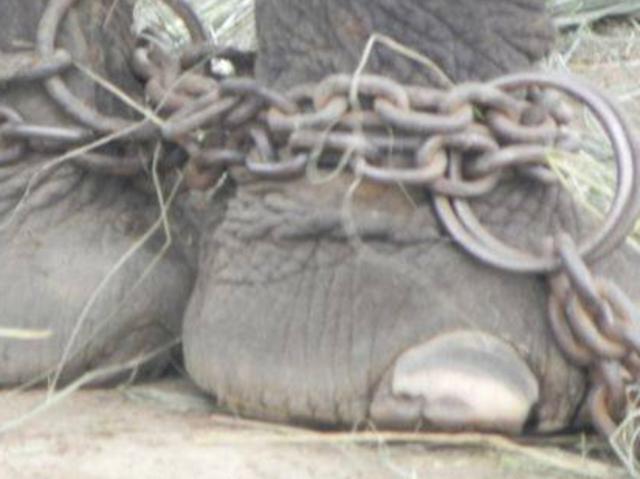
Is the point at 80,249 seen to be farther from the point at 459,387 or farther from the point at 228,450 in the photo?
the point at 459,387

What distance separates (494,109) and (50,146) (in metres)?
0.44

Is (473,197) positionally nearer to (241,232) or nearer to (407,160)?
(407,160)

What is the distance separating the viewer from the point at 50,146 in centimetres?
222

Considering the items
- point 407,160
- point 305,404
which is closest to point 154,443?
point 305,404

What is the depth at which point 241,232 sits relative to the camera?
207 cm

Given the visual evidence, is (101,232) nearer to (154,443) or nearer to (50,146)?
(50,146)

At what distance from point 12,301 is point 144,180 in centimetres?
Result: 19

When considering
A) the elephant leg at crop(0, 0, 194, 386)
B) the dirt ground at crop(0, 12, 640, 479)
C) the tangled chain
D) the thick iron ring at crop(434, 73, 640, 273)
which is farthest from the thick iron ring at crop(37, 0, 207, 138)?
the thick iron ring at crop(434, 73, 640, 273)

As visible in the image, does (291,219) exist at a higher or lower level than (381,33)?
lower

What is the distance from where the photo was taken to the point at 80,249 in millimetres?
2211

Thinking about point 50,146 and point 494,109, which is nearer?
point 494,109

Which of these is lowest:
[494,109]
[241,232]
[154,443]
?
[154,443]

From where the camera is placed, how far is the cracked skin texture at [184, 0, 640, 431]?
197cm

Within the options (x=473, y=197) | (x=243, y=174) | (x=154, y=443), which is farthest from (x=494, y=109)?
(x=154, y=443)
